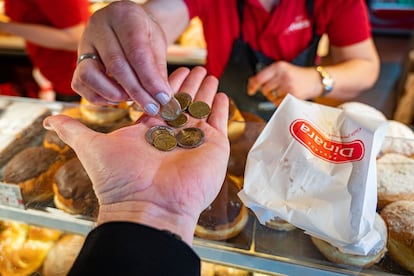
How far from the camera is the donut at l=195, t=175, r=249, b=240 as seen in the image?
0.95 m

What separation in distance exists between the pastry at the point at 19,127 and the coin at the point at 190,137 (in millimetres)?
507

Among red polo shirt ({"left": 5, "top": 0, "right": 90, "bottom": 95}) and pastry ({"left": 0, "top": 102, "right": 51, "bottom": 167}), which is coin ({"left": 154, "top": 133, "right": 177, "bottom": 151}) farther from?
red polo shirt ({"left": 5, "top": 0, "right": 90, "bottom": 95})

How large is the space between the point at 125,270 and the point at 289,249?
0.41 metres

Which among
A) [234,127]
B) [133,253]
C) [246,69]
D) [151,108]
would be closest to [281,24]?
[246,69]

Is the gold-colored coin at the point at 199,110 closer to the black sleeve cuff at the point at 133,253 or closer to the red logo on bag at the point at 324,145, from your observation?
the red logo on bag at the point at 324,145

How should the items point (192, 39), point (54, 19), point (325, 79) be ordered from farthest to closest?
point (192, 39) < point (54, 19) < point (325, 79)

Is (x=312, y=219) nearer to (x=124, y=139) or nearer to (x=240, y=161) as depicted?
(x=240, y=161)

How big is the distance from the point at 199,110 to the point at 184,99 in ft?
0.17

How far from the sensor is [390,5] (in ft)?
14.0

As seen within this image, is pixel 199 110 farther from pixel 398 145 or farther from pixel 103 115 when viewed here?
pixel 398 145

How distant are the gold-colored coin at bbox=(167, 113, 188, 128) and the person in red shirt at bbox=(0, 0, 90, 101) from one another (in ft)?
4.16

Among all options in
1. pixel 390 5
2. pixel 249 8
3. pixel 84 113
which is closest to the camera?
pixel 84 113

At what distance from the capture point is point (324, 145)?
2.94 feet

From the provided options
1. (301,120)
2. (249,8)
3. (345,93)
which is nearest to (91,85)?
(301,120)
